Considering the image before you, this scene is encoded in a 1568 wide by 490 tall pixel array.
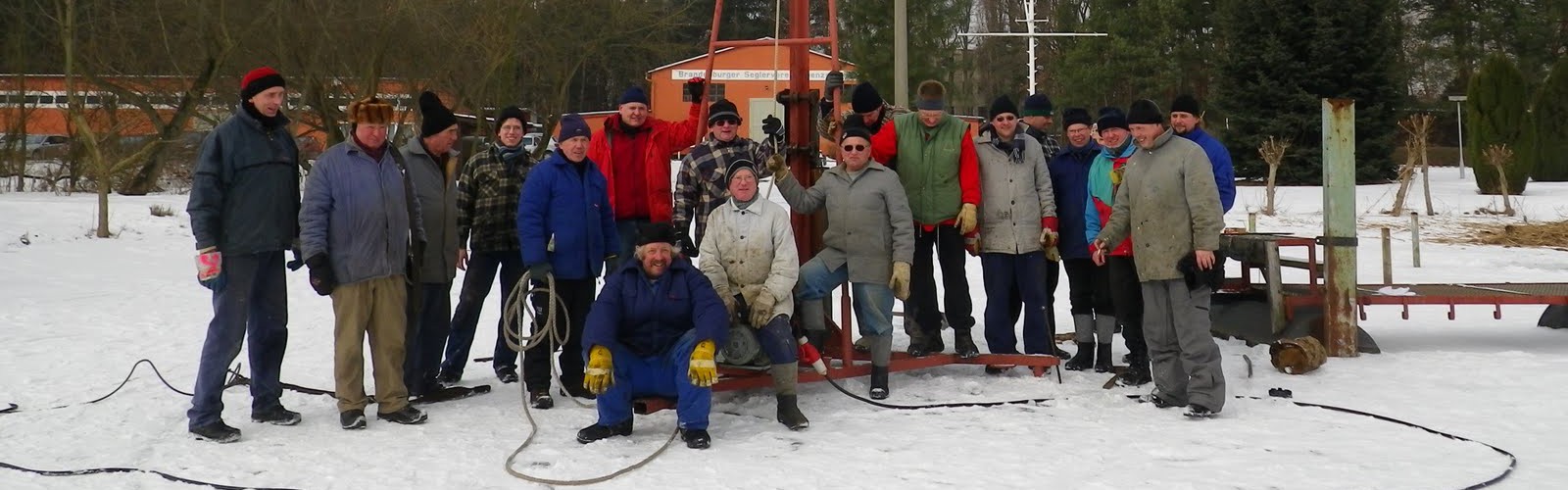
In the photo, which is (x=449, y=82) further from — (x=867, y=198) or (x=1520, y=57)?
(x=1520, y=57)

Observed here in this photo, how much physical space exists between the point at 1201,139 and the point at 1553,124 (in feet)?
78.2

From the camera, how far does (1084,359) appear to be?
23.1 feet

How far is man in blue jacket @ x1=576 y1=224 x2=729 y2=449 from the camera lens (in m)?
5.23

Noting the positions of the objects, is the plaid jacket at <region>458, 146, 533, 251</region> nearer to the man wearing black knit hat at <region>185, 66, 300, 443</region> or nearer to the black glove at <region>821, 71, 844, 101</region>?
the man wearing black knit hat at <region>185, 66, 300, 443</region>

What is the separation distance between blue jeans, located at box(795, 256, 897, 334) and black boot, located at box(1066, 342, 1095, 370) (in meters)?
1.35

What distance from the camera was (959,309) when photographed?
701cm

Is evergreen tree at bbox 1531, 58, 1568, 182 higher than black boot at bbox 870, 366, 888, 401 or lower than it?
higher

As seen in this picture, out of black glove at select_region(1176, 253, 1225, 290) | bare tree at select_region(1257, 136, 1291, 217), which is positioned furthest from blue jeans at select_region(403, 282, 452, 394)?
bare tree at select_region(1257, 136, 1291, 217)

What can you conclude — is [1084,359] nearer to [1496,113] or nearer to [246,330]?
[246,330]

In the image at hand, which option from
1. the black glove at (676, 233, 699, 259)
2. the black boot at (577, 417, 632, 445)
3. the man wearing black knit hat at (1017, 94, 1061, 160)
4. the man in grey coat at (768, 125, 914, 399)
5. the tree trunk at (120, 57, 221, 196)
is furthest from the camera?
the tree trunk at (120, 57, 221, 196)

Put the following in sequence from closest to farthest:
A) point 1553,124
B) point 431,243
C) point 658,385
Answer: point 658,385, point 431,243, point 1553,124

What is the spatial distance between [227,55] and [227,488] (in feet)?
52.5

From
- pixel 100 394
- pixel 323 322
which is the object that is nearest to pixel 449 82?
pixel 323 322

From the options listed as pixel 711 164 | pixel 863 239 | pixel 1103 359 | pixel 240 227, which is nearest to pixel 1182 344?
pixel 1103 359
